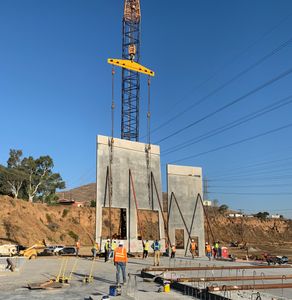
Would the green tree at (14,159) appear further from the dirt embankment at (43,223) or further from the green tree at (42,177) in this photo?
the dirt embankment at (43,223)

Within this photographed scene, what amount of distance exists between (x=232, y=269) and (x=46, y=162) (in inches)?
3205

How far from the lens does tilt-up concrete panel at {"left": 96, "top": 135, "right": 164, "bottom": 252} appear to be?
35406 mm

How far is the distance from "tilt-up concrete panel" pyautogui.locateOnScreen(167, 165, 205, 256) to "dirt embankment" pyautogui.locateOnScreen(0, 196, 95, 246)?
28567 mm

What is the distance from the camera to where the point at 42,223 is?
69.1 meters

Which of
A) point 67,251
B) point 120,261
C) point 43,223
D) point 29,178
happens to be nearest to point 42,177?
point 29,178

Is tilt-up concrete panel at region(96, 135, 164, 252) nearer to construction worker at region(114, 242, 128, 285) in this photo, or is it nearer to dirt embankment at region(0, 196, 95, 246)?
construction worker at region(114, 242, 128, 285)

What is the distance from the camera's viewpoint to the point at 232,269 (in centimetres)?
2173

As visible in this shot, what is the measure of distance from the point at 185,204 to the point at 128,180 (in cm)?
713

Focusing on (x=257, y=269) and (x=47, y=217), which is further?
(x=47, y=217)

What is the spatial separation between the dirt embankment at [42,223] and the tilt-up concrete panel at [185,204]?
28567mm

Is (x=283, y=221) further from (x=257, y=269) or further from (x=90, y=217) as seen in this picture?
(x=257, y=269)

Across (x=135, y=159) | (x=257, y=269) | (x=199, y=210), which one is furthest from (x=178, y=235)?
(x=257, y=269)

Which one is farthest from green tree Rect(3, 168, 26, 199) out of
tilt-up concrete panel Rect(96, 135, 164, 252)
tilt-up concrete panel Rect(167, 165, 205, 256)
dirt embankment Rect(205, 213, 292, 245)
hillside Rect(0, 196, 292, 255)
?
tilt-up concrete panel Rect(167, 165, 205, 256)

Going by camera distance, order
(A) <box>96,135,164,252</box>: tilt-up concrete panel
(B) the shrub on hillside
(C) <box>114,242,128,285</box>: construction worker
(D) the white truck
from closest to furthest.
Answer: (C) <box>114,242,128,285</box>: construction worker < (D) the white truck < (A) <box>96,135,164,252</box>: tilt-up concrete panel < (B) the shrub on hillside
